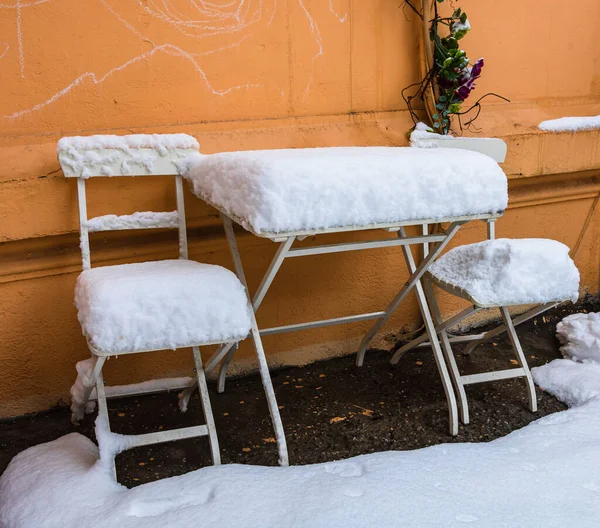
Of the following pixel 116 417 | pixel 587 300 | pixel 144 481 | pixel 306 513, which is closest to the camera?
pixel 306 513

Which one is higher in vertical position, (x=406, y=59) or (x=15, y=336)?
(x=406, y=59)

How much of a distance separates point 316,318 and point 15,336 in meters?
1.29

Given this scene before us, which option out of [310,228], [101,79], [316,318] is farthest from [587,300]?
[101,79]

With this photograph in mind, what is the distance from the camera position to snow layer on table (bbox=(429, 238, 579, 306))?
2396mm

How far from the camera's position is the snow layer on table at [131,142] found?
2400 millimetres

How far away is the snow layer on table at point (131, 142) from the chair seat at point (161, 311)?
1.88ft

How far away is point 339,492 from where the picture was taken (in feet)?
6.31

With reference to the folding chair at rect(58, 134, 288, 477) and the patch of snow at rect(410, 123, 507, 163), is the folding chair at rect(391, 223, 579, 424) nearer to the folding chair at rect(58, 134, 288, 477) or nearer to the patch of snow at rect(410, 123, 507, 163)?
the patch of snow at rect(410, 123, 507, 163)

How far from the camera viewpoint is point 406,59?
3227 millimetres

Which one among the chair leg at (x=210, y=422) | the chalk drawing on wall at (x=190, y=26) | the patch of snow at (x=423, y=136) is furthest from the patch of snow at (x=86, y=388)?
the patch of snow at (x=423, y=136)

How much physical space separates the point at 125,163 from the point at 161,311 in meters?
0.77

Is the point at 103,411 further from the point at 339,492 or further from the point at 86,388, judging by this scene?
the point at 339,492

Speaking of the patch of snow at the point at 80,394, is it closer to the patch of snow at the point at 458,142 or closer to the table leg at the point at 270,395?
the table leg at the point at 270,395

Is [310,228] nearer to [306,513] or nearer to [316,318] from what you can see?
[306,513]
